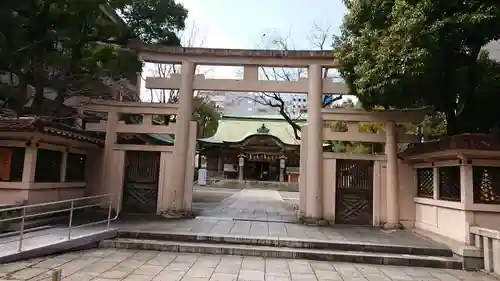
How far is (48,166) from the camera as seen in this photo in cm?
882

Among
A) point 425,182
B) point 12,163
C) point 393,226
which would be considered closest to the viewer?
point 12,163

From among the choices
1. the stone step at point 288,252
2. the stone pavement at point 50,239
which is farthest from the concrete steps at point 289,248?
the stone pavement at point 50,239

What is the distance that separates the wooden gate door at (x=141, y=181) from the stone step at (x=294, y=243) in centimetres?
291

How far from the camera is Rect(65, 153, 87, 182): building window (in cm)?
980

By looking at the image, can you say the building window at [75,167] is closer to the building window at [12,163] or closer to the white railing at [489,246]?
the building window at [12,163]

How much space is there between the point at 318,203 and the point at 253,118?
25635 millimetres

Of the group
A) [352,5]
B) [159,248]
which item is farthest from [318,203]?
[352,5]

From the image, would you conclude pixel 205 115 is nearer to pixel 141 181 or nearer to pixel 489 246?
pixel 141 181


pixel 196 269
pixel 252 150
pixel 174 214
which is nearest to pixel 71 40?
pixel 174 214

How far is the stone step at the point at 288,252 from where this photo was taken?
22.4 ft

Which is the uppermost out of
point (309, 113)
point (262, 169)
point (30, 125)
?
point (309, 113)

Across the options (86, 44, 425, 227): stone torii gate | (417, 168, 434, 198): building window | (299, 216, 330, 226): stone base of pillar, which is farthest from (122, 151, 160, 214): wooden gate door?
(417, 168, 434, 198): building window

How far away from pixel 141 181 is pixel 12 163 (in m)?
3.40

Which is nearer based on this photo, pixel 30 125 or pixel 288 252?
pixel 288 252
